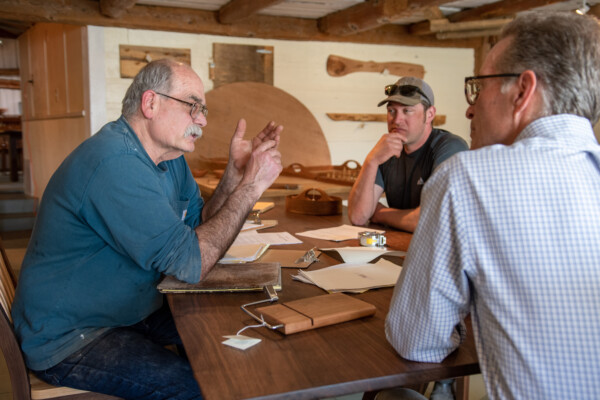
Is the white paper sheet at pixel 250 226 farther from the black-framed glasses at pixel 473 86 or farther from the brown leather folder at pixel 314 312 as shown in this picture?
the black-framed glasses at pixel 473 86

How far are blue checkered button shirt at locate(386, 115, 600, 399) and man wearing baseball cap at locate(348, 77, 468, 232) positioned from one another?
157 cm

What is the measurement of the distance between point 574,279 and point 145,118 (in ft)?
4.73

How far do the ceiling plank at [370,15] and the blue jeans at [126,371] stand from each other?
3406 mm

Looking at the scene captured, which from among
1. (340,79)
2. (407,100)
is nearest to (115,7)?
(340,79)

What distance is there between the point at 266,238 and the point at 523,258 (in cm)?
144

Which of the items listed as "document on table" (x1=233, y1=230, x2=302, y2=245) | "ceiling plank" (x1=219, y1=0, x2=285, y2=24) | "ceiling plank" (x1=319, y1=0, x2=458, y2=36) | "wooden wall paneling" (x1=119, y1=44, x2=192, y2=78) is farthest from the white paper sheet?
"wooden wall paneling" (x1=119, y1=44, x2=192, y2=78)

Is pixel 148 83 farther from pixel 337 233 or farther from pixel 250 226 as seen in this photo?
pixel 337 233

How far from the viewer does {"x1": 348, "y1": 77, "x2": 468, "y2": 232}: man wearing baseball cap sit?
104 inches

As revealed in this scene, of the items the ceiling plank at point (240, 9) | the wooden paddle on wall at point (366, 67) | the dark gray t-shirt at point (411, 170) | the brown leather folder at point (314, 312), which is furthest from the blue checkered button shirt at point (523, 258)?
the wooden paddle on wall at point (366, 67)

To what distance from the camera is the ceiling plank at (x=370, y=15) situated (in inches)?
164

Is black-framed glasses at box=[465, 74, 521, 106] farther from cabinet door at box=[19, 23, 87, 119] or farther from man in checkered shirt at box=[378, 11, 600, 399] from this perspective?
cabinet door at box=[19, 23, 87, 119]

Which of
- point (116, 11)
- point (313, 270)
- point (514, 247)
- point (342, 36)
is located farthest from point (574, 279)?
point (342, 36)

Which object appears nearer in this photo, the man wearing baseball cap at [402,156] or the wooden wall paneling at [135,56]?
the man wearing baseball cap at [402,156]

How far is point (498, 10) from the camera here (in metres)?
4.82
